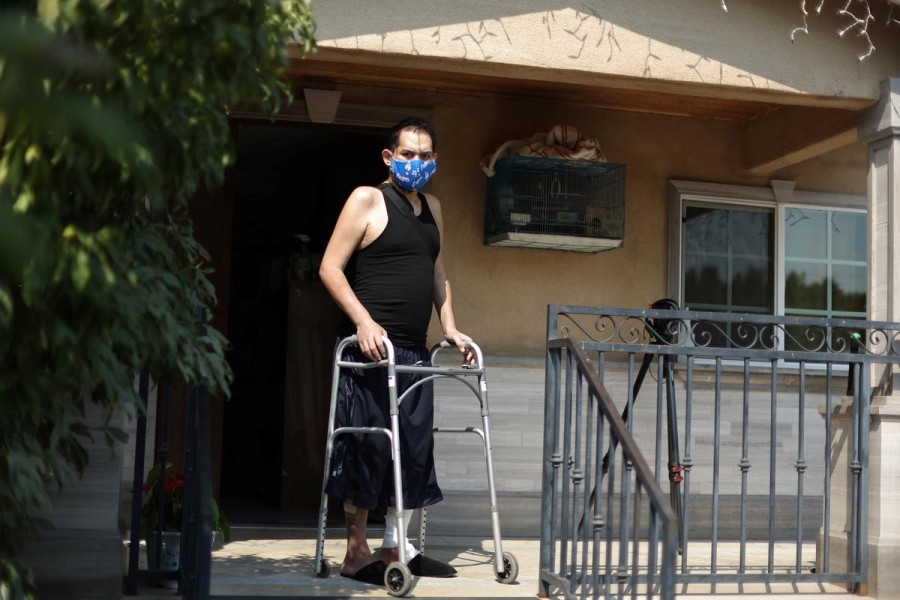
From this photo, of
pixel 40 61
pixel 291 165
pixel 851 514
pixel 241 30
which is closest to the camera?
pixel 40 61

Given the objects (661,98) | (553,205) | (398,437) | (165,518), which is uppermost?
(661,98)

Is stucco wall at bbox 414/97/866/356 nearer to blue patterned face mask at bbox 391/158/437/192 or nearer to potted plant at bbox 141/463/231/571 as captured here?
blue patterned face mask at bbox 391/158/437/192

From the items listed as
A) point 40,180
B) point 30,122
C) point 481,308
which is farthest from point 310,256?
point 30,122

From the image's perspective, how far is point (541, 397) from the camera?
20.4 ft

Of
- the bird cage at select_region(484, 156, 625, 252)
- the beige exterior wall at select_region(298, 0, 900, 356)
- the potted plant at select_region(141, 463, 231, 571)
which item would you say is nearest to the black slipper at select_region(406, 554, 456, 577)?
the potted plant at select_region(141, 463, 231, 571)

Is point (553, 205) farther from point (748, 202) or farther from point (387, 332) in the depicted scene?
point (387, 332)

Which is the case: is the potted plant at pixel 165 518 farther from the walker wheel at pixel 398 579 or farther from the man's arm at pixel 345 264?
the man's arm at pixel 345 264

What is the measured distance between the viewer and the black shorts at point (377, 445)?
4.28 meters

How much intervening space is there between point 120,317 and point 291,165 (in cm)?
650

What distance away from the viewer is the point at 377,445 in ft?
14.1

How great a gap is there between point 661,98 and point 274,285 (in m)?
3.23

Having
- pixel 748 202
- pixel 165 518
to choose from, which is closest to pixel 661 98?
pixel 748 202

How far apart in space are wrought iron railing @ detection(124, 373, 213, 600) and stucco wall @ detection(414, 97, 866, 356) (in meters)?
2.43

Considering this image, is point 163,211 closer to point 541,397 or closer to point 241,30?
point 241,30
